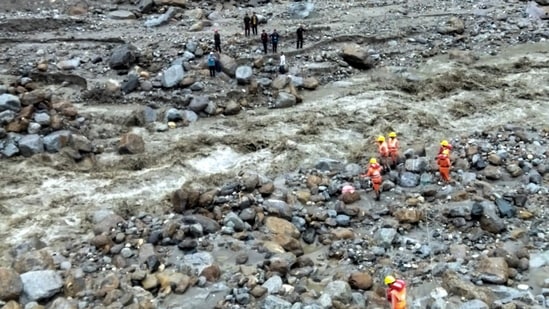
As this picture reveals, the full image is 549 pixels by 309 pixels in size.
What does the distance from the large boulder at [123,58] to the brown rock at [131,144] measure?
13.7ft

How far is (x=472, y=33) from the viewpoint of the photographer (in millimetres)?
23125


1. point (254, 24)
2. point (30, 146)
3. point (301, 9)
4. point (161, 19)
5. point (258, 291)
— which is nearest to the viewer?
point (258, 291)

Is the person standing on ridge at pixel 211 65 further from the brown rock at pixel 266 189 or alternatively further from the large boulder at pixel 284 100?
the brown rock at pixel 266 189

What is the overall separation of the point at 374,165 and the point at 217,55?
8101mm

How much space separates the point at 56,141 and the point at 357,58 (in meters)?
9.53

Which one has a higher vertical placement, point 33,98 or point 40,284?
point 33,98

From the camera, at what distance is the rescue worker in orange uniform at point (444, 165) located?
1384 cm

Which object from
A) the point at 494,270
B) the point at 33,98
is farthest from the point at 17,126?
the point at 494,270

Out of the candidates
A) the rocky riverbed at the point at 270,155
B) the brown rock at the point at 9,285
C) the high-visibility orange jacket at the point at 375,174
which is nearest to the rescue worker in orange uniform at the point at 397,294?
the rocky riverbed at the point at 270,155

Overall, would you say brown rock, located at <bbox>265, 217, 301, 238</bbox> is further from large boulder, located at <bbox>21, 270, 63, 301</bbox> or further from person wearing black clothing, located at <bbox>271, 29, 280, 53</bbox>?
person wearing black clothing, located at <bbox>271, 29, 280, 53</bbox>

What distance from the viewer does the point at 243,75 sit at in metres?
19.2

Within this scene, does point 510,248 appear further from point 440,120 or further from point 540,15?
point 540,15

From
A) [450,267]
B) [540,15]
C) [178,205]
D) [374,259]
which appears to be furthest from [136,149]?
[540,15]

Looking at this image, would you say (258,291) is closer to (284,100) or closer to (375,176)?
(375,176)
